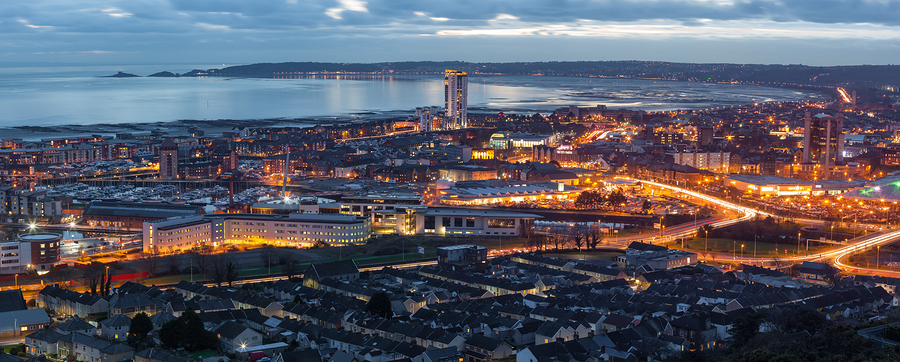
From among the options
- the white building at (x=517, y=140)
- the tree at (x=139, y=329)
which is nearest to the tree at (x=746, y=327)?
the tree at (x=139, y=329)

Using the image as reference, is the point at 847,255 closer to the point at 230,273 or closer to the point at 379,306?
the point at 379,306

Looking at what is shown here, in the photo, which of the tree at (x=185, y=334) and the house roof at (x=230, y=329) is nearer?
Result: the tree at (x=185, y=334)

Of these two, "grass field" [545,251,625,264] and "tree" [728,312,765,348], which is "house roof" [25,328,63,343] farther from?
"grass field" [545,251,625,264]

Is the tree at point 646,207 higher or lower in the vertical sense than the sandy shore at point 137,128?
lower

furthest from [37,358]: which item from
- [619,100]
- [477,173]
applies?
[619,100]

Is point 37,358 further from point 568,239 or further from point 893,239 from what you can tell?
point 893,239

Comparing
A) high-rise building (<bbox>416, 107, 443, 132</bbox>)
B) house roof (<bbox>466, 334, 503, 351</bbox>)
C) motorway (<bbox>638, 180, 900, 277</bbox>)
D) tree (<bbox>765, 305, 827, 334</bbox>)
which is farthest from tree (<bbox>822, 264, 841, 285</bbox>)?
high-rise building (<bbox>416, 107, 443, 132</bbox>)

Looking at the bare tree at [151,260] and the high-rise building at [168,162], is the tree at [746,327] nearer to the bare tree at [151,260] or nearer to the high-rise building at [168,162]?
the bare tree at [151,260]
